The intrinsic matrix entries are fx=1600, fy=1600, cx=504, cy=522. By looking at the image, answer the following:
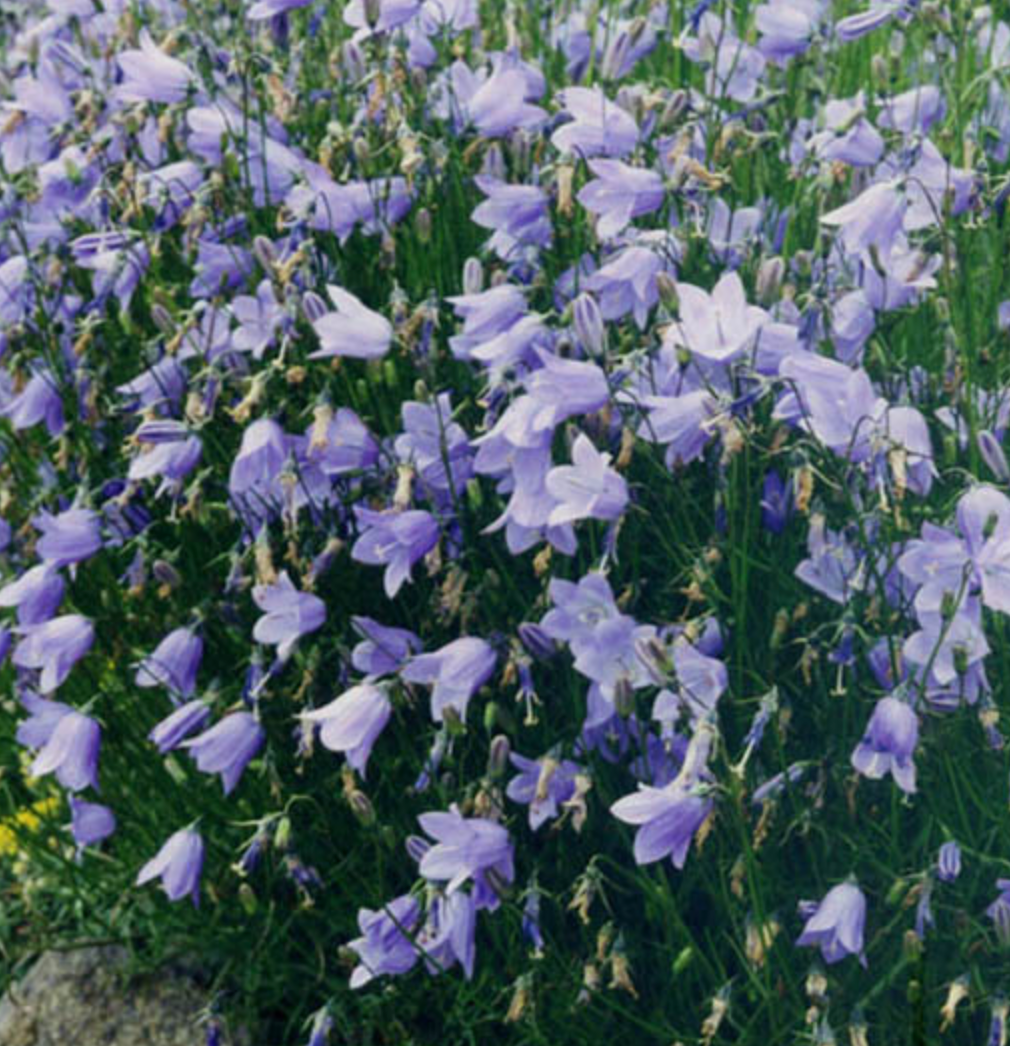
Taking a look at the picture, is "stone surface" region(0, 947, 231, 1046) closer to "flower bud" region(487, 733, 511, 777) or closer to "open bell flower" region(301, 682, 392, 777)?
"open bell flower" region(301, 682, 392, 777)

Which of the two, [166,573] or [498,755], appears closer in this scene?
[498,755]

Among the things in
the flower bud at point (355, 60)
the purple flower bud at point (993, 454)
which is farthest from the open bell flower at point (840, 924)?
the flower bud at point (355, 60)

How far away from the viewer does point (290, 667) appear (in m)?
3.00

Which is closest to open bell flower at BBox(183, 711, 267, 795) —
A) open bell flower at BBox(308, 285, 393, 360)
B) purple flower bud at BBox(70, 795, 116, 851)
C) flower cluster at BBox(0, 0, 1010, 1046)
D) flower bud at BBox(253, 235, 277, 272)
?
flower cluster at BBox(0, 0, 1010, 1046)

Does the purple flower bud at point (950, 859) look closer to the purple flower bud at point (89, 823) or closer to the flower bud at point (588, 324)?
the flower bud at point (588, 324)

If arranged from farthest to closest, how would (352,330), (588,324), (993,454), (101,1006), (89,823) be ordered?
1. (101,1006)
2. (89,823)
3. (352,330)
4. (588,324)
5. (993,454)

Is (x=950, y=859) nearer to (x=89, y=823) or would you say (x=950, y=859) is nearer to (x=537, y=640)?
(x=537, y=640)

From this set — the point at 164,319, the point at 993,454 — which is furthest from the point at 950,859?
the point at 164,319

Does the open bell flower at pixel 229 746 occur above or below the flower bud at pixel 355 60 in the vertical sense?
below

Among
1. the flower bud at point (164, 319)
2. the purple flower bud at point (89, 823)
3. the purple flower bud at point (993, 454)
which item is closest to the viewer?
the purple flower bud at point (993, 454)

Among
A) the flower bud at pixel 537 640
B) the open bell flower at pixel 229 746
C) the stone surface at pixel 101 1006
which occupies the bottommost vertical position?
the stone surface at pixel 101 1006

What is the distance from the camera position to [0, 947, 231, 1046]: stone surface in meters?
3.23

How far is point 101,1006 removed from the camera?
327 centimetres

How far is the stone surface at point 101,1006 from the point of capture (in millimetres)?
3232
